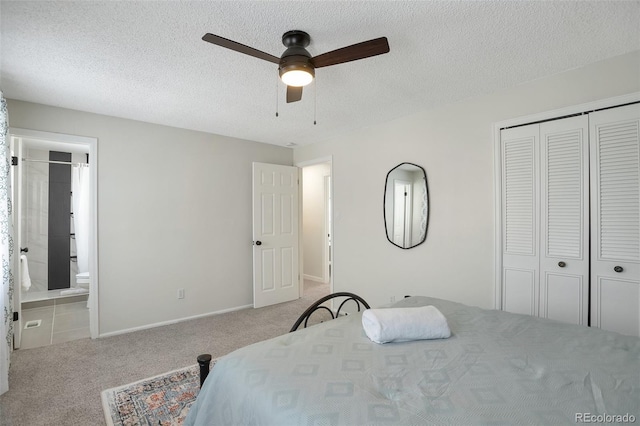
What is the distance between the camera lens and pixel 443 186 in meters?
3.20

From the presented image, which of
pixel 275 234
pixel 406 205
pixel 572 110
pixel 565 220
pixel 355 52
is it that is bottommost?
pixel 275 234

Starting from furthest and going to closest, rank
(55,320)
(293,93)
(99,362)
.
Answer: (55,320) < (99,362) < (293,93)

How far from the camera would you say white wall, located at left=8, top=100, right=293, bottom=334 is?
3.41 metres

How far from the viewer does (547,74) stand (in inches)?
98.1

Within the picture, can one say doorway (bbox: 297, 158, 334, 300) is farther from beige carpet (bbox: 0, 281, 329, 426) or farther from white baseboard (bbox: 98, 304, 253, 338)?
beige carpet (bbox: 0, 281, 329, 426)

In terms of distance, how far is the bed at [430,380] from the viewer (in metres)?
1.04

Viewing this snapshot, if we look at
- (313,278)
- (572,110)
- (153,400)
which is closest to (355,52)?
(572,110)

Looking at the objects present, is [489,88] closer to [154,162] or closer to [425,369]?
[425,369]

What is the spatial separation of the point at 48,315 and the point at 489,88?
5836 millimetres

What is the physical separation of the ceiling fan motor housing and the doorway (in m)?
4.10

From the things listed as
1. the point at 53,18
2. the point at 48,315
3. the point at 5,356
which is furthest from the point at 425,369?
the point at 48,315

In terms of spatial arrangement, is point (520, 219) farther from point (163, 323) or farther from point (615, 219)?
point (163, 323)

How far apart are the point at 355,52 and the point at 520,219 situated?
201cm

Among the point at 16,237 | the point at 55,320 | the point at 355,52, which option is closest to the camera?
the point at 355,52
